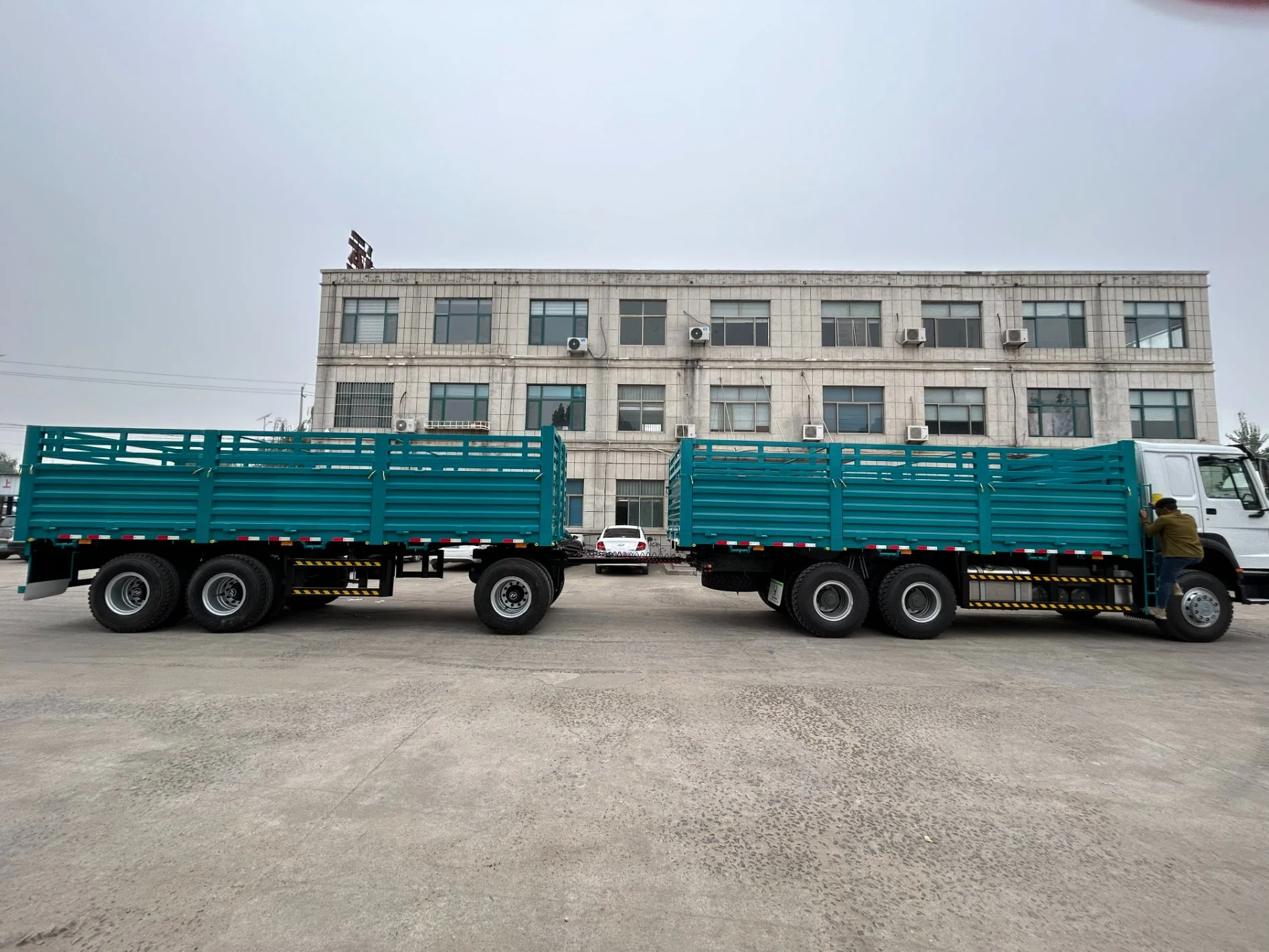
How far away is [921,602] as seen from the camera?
28.9 ft

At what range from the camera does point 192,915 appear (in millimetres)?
2482

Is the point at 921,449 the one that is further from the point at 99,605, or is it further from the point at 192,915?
the point at 99,605

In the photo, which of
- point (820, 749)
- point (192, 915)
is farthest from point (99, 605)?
point (820, 749)

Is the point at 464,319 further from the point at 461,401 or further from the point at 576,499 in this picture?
the point at 576,499

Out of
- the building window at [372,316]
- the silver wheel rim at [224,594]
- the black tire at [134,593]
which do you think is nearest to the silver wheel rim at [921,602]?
the silver wheel rim at [224,594]

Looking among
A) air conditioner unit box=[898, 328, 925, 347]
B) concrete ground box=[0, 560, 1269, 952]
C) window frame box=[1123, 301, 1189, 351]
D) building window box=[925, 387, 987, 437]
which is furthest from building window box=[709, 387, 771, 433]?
concrete ground box=[0, 560, 1269, 952]

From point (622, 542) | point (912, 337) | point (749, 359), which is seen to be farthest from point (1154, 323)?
point (622, 542)

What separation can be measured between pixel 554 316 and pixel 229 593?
18404mm

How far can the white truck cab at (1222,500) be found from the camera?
8883 mm

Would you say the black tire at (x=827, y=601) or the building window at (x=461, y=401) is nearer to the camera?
the black tire at (x=827, y=601)

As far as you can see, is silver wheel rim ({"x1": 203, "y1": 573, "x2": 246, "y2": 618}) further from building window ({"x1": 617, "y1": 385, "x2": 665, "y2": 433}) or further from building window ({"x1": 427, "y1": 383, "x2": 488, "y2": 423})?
building window ({"x1": 617, "y1": 385, "x2": 665, "y2": 433})

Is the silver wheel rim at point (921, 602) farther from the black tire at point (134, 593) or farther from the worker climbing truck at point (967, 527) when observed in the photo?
the black tire at point (134, 593)

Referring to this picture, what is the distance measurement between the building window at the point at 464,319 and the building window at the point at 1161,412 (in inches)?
1001

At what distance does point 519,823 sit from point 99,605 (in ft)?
27.6
